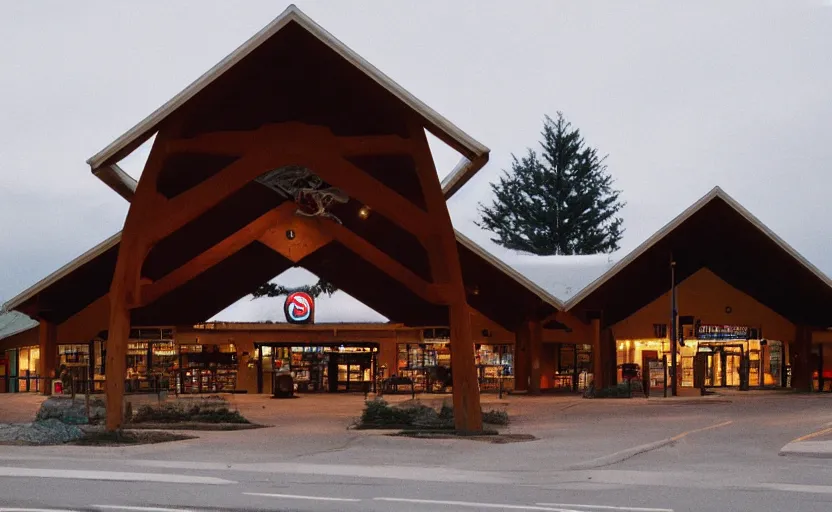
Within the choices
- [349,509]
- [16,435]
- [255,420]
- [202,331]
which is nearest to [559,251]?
[202,331]

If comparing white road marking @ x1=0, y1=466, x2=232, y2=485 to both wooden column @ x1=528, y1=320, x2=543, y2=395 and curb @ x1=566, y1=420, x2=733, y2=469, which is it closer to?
curb @ x1=566, y1=420, x2=733, y2=469

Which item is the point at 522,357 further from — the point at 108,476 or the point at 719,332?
the point at 108,476

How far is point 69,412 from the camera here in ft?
89.3

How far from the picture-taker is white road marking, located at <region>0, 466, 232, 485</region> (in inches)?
606

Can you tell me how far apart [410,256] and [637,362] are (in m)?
11.9

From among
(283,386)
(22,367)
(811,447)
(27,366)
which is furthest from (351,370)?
(811,447)

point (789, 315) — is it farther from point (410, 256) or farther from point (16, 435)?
point (16, 435)

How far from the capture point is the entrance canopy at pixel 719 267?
4025 centimetres

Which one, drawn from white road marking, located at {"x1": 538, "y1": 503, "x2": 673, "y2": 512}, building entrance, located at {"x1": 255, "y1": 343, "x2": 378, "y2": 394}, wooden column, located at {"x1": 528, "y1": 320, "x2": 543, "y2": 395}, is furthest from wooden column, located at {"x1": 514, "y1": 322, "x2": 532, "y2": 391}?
white road marking, located at {"x1": 538, "y1": 503, "x2": 673, "y2": 512}

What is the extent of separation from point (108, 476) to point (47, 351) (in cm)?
3060

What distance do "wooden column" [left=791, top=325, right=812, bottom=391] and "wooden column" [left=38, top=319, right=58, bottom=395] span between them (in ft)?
94.8

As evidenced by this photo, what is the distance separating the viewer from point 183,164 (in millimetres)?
29297

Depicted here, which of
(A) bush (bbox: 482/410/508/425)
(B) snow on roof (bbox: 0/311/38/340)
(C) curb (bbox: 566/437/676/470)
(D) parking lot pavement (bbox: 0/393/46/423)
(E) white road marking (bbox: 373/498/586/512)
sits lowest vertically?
(D) parking lot pavement (bbox: 0/393/46/423)

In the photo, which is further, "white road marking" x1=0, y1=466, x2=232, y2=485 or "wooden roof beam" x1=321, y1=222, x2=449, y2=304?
"wooden roof beam" x1=321, y1=222, x2=449, y2=304
